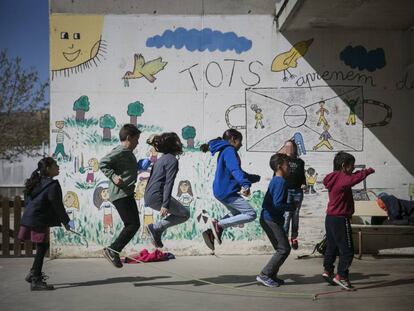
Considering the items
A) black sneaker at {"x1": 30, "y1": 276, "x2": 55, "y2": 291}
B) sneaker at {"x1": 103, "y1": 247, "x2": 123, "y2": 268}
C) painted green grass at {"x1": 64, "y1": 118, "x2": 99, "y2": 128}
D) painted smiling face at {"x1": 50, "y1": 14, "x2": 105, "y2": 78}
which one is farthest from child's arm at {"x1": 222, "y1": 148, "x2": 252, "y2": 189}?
painted smiling face at {"x1": 50, "y1": 14, "x2": 105, "y2": 78}

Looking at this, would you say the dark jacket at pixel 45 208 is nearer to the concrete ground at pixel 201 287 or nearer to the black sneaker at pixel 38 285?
the black sneaker at pixel 38 285

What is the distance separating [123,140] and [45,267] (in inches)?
107

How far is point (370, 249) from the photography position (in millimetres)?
9445

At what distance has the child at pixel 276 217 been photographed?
22.3 ft

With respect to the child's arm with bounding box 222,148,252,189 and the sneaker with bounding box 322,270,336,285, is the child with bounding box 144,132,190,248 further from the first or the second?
the sneaker with bounding box 322,270,336,285

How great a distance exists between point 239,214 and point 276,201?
2.02 feet

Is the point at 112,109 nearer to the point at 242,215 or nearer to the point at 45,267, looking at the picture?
the point at 45,267

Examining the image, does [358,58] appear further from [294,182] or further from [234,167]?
[234,167]

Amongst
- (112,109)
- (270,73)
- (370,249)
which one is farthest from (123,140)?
(370,249)

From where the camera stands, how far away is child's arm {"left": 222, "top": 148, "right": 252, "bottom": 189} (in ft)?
22.3

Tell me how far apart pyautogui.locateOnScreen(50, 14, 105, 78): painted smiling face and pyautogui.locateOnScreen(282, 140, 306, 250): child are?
11.9 ft

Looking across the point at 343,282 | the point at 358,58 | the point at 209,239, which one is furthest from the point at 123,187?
the point at 358,58

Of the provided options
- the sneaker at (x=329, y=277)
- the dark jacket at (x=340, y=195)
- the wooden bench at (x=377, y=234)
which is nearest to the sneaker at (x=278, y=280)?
the sneaker at (x=329, y=277)

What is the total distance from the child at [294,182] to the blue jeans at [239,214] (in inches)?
75.7
